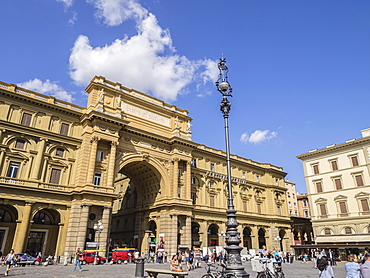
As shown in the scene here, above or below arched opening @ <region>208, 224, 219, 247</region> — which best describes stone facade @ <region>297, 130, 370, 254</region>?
above

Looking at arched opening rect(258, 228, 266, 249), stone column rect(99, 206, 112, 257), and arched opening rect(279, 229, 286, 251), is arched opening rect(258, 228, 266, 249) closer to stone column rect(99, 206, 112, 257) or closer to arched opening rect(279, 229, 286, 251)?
arched opening rect(279, 229, 286, 251)

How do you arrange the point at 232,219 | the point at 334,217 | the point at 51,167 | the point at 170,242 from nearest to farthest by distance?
the point at 232,219
the point at 51,167
the point at 170,242
the point at 334,217

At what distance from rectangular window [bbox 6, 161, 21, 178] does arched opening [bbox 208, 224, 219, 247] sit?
2944cm

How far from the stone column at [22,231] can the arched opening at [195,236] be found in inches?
920

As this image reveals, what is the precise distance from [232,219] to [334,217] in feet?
138

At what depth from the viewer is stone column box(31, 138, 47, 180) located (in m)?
29.8

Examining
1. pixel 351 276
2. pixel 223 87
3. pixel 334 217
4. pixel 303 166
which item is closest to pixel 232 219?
pixel 351 276

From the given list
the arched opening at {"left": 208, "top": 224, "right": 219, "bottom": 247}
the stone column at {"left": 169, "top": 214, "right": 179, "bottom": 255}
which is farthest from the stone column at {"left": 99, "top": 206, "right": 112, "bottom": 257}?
the arched opening at {"left": 208, "top": 224, "right": 219, "bottom": 247}

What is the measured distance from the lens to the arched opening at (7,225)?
28.1 metres

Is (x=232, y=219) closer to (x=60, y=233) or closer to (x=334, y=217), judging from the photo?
(x=60, y=233)

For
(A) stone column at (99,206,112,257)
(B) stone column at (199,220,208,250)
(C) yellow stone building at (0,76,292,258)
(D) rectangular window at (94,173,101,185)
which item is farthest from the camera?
(B) stone column at (199,220,208,250)

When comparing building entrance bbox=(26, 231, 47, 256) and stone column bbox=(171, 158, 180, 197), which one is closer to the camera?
building entrance bbox=(26, 231, 47, 256)

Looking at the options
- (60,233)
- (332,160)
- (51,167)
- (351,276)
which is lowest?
(351,276)

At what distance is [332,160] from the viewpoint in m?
49.0
